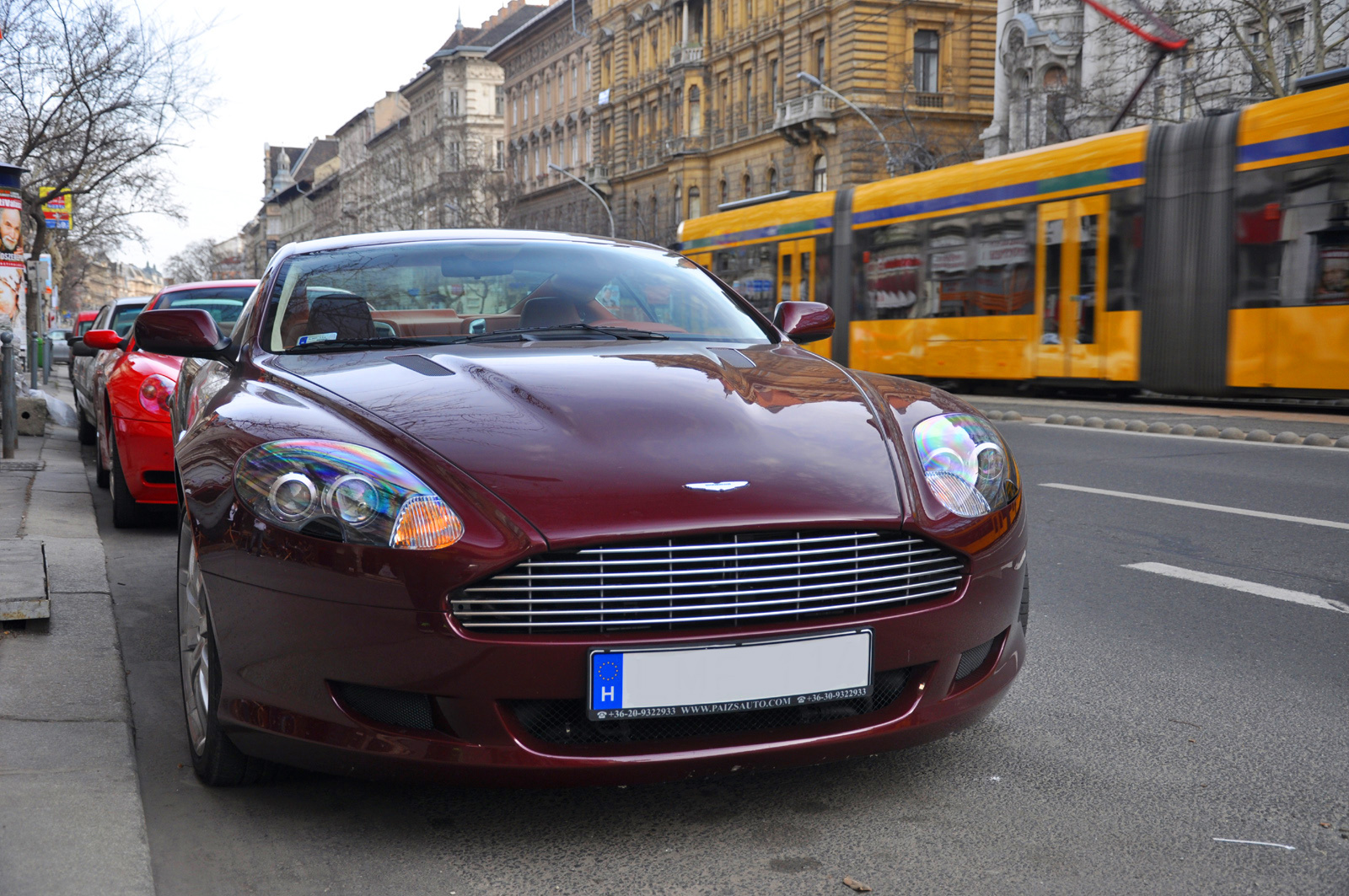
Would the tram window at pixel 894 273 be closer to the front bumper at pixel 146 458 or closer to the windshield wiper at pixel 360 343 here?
the front bumper at pixel 146 458

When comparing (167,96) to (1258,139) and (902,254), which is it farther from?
(1258,139)

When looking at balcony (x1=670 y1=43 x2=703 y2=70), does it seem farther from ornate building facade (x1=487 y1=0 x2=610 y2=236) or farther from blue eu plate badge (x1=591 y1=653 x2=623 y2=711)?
blue eu plate badge (x1=591 y1=653 x2=623 y2=711)

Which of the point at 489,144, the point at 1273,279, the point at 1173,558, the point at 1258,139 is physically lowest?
the point at 1173,558

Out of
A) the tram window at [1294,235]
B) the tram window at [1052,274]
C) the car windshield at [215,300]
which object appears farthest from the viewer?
the tram window at [1052,274]

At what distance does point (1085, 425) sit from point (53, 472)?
9366 millimetres

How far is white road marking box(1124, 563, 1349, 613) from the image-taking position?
16.6 feet

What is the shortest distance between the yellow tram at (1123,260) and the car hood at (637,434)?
11.6 metres

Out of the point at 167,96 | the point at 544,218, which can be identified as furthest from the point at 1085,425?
the point at 544,218

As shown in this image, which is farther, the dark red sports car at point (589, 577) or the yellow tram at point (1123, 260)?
the yellow tram at point (1123, 260)

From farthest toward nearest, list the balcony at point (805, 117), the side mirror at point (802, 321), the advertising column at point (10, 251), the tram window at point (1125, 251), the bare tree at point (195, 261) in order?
the bare tree at point (195, 261), the balcony at point (805, 117), the tram window at point (1125, 251), the advertising column at point (10, 251), the side mirror at point (802, 321)

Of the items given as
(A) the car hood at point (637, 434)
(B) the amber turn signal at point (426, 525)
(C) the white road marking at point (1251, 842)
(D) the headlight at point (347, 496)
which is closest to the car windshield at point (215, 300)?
(A) the car hood at point (637, 434)

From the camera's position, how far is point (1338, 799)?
297 cm

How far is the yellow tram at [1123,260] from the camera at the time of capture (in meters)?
13.4

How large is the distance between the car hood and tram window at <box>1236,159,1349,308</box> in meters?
11.3
